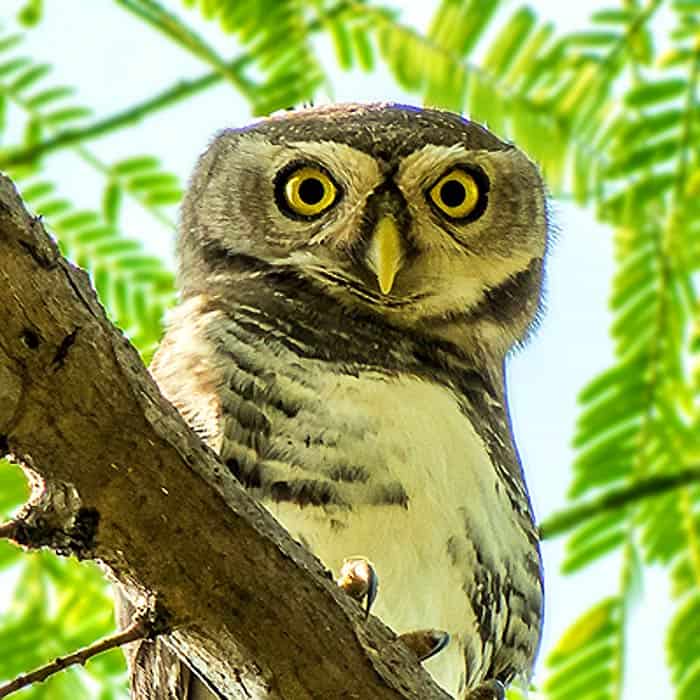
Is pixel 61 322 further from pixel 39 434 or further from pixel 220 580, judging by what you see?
pixel 220 580

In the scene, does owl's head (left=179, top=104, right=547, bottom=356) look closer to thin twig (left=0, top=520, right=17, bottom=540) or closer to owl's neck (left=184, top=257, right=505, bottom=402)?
owl's neck (left=184, top=257, right=505, bottom=402)

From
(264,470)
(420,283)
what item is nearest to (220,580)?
(264,470)

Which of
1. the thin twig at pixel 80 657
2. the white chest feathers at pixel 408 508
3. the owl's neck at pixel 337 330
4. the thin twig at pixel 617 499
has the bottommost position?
the thin twig at pixel 80 657

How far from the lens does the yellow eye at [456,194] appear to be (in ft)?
7.66

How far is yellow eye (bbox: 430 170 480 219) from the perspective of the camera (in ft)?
7.66

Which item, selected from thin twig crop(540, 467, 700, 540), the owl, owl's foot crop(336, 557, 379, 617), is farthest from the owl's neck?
owl's foot crop(336, 557, 379, 617)

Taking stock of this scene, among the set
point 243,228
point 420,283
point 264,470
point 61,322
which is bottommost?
point 61,322

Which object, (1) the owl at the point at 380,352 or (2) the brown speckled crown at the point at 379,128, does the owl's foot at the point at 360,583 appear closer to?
(1) the owl at the point at 380,352

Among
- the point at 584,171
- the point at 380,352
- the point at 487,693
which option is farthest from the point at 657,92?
the point at 487,693

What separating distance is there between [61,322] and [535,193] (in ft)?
4.62

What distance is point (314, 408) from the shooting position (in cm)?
193

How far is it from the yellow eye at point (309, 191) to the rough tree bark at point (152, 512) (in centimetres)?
89

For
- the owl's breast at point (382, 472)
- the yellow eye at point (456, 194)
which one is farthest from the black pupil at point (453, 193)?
the owl's breast at point (382, 472)

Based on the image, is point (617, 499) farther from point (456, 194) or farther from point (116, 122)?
point (116, 122)
